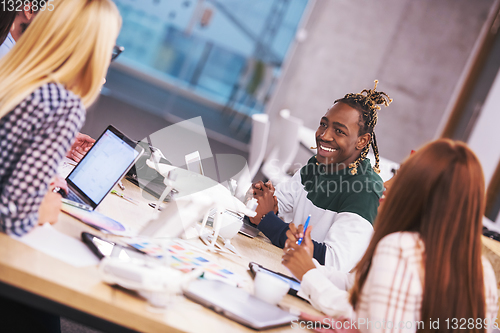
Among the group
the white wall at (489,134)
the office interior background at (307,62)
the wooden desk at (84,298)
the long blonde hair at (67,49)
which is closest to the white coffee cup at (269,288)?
the wooden desk at (84,298)

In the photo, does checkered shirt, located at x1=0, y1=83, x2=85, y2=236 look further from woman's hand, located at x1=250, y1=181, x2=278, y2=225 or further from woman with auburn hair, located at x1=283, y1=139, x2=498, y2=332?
woman's hand, located at x1=250, y1=181, x2=278, y2=225

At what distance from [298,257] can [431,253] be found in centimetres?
51

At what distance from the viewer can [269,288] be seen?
1.20 m

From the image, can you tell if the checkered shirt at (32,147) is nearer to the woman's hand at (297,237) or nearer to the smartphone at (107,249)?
the smartphone at (107,249)

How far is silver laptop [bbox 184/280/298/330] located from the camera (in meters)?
1.04

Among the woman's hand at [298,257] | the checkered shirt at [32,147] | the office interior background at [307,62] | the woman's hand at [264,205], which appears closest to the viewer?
the checkered shirt at [32,147]

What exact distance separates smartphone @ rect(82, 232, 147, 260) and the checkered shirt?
167 millimetres

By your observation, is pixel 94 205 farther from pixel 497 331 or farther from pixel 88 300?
pixel 497 331

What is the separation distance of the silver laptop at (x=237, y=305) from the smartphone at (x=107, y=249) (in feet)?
0.64

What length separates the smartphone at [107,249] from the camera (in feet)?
Result: 3.71

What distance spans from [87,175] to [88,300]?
0.79 meters

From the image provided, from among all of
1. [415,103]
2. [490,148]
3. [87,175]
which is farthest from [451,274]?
[415,103]

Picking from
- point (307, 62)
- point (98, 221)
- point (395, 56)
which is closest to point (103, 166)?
point (98, 221)

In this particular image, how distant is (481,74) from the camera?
6316mm
